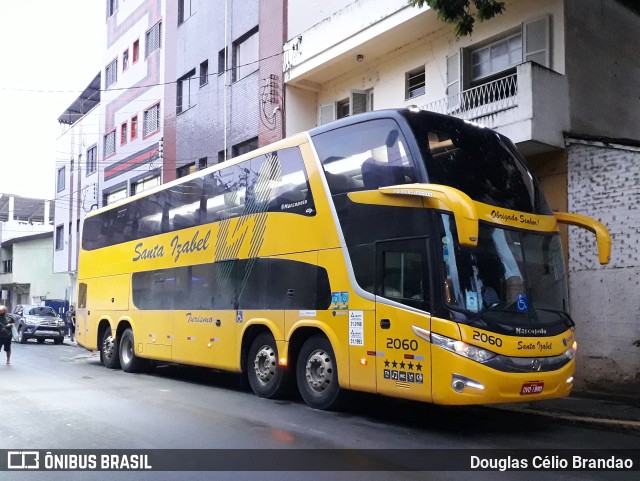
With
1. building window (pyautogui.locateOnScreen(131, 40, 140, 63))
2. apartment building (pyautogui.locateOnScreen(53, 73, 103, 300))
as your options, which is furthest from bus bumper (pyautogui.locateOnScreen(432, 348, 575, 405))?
apartment building (pyautogui.locateOnScreen(53, 73, 103, 300))

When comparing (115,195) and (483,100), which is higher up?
(115,195)

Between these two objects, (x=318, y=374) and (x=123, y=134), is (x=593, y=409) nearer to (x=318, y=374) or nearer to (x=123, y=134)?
(x=318, y=374)

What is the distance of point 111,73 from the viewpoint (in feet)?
115

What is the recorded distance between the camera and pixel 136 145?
30484 millimetres

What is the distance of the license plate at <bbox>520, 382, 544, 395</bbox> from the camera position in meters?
7.63

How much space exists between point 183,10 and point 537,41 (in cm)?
1813

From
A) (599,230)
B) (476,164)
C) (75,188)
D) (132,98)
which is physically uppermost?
(132,98)

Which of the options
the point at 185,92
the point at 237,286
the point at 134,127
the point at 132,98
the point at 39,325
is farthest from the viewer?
the point at 132,98

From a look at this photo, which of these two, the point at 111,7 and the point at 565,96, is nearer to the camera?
the point at 565,96

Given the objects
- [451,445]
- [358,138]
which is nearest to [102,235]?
[358,138]

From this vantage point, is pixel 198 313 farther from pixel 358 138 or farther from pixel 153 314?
pixel 358 138

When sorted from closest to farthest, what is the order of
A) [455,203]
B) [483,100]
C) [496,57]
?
[455,203], [483,100], [496,57]

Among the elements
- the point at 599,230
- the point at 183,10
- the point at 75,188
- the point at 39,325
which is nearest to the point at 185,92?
the point at 183,10

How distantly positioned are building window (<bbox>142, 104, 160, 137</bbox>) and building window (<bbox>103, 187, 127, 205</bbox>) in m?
3.63
